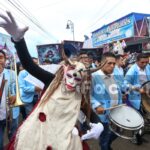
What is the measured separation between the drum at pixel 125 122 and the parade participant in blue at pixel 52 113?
146cm

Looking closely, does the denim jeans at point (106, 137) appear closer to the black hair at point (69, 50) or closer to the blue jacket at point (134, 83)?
the blue jacket at point (134, 83)

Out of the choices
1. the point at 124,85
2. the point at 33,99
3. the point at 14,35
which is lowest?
the point at 33,99

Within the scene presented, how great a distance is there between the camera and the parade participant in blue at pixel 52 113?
303cm

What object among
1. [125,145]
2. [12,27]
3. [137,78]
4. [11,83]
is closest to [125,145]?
[125,145]

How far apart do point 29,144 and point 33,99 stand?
4462mm

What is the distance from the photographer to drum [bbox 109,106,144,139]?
452 centimetres

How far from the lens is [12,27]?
9.82ft

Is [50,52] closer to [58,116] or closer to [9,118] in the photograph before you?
[9,118]

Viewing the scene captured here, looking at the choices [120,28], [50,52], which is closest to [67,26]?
[120,28]

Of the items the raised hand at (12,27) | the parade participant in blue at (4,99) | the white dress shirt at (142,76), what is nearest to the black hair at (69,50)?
the raised hand at (12,27)

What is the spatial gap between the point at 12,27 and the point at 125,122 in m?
2.32

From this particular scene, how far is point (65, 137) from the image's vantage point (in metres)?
3.05

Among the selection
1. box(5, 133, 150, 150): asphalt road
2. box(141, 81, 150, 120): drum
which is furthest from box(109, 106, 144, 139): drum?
box(5, 133, 150, 150): asphalt road

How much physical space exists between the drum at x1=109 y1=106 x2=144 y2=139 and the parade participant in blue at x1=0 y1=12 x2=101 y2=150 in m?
Answer: 1.46
